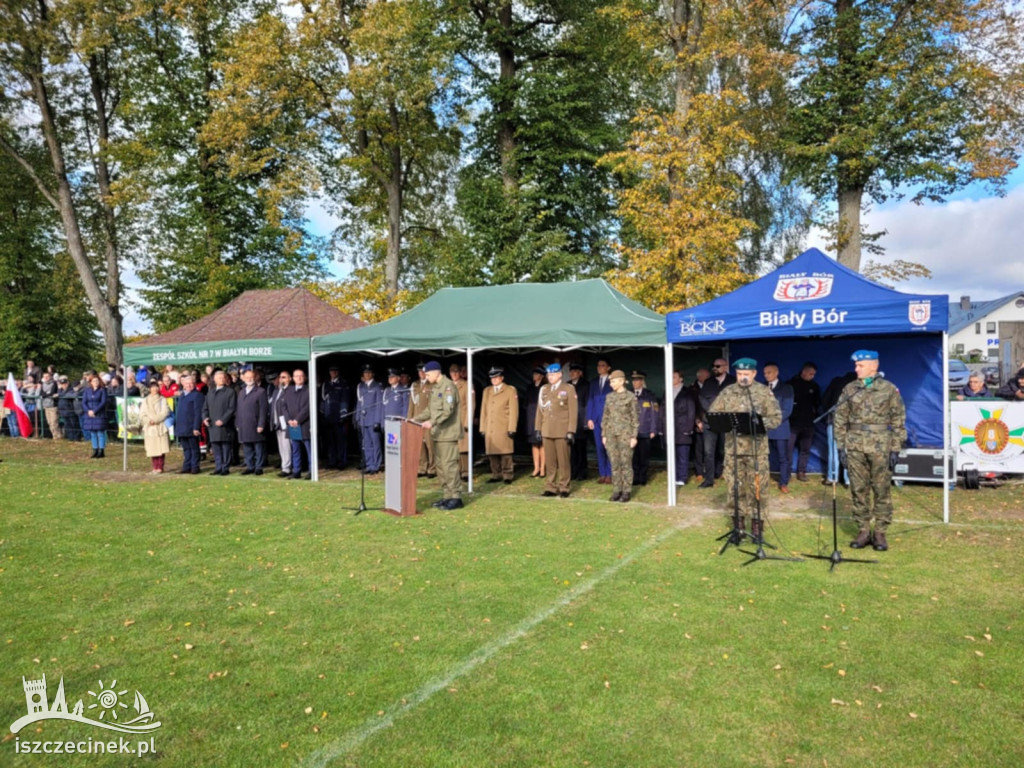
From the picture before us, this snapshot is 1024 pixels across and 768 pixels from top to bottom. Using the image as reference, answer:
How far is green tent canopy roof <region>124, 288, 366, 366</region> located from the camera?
1198 centimetres

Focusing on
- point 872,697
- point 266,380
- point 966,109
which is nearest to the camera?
point 872,697

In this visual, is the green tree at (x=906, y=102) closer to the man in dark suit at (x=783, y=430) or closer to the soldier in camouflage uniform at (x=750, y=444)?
the man in dark suit at (x=783, y=430)

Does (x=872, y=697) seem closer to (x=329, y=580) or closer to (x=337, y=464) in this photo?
(x=329, y=580)

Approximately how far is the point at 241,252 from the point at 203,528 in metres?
21.4

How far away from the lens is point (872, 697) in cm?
371

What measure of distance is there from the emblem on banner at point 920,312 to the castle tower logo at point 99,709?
7.72m

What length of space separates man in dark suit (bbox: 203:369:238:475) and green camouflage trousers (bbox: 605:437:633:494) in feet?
23.8

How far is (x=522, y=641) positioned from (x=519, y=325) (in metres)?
6.20

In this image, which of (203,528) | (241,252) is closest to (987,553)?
(203,528)

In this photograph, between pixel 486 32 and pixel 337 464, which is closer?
pixel 337 464

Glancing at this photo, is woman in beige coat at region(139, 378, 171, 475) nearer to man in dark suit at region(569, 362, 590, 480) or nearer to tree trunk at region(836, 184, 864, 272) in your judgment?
man in dark suit at region(569, 362, 590, 480)

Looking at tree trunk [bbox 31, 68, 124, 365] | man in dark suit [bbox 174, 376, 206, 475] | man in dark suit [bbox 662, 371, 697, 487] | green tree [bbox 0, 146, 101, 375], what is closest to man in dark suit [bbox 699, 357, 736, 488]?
man in dark suit [bbox 662, 371, 697, 487]

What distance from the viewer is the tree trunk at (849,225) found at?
694 inches

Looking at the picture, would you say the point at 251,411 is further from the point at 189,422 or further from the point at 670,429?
the point at 670,429
